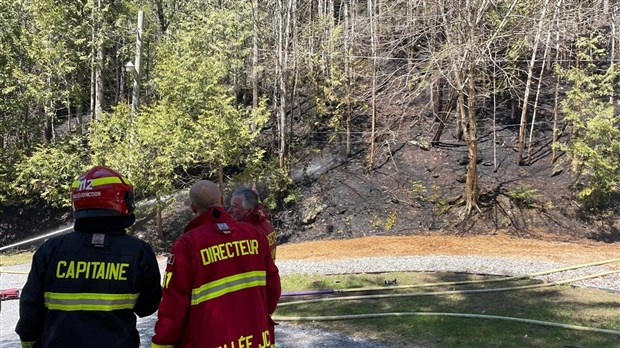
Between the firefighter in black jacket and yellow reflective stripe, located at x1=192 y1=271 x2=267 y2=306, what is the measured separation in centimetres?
29

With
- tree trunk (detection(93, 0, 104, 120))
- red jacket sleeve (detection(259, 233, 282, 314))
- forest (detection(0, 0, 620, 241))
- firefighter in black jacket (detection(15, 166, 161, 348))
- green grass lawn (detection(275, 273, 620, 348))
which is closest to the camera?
firefighter in black jacket (detection(15, 166, 161, 348))

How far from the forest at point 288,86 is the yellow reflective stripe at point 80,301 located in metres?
11.6

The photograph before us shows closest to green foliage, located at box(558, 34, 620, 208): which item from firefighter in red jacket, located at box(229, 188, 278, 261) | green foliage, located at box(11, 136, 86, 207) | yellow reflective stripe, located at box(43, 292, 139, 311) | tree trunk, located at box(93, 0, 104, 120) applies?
firefighter in red jacket, located at box(229, 188, 278, 261)

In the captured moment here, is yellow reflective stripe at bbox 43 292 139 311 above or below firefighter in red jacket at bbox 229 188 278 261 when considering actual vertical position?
below

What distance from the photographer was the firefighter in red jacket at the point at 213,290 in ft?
8.48

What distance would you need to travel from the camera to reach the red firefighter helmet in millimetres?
2453

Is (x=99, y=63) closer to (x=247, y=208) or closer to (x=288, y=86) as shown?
(x=288, y=86)

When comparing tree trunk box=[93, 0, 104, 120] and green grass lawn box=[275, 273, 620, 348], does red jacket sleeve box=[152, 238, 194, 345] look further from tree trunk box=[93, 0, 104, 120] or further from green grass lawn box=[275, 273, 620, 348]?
tree trunk box=[93, 0, 104, 120]

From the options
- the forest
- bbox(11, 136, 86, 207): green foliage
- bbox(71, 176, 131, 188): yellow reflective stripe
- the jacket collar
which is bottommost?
Answer: bbox(11, 136, 86, 207): green foliage

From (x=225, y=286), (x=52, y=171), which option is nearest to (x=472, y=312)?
(x=225, y=286)

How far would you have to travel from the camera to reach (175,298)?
256 cm

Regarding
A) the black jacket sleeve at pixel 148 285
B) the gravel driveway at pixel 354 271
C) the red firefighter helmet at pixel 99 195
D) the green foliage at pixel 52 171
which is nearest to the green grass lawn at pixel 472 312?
the gravel driveway at pixel 354 271

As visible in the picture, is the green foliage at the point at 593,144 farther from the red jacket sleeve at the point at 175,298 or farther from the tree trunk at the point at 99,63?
the tree trunk at the point at 99,63

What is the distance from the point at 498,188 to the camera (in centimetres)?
1703
